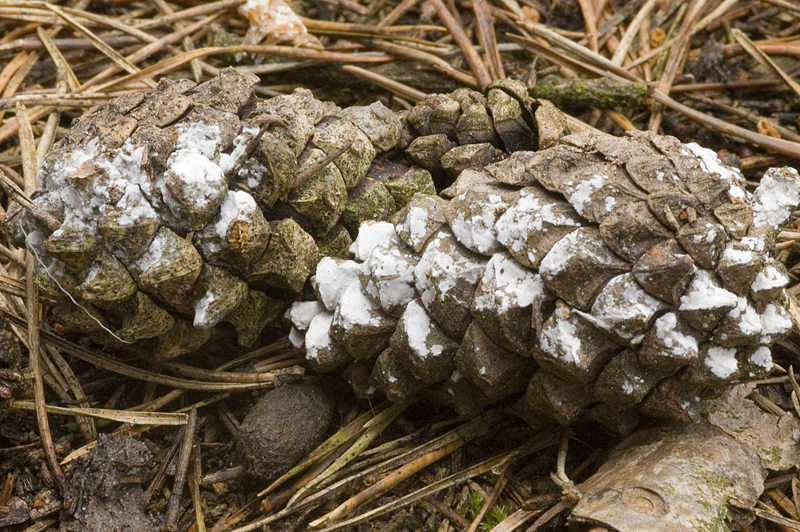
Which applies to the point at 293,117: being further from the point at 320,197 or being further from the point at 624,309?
the point at 624,309

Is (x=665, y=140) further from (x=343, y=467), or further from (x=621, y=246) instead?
(x=343, y=467)

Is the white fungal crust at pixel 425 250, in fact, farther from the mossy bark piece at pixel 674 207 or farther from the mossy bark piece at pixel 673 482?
the mossy bark piece at pixel 673 482

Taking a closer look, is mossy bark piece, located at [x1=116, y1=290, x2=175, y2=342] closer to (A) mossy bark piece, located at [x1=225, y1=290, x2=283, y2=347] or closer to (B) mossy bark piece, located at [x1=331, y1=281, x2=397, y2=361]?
(A) mossy bark piece, located at [x1=225, y1=290, x2=283, y2=347]

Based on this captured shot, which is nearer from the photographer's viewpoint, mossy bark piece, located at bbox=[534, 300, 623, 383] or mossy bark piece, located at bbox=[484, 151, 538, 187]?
mossy bark piece, located at bbox=[534, 300, 623, 383]

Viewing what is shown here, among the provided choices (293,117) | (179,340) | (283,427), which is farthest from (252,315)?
(293,117)

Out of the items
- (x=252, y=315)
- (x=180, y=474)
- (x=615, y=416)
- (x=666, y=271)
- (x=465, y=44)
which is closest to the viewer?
(x=666, y=271)

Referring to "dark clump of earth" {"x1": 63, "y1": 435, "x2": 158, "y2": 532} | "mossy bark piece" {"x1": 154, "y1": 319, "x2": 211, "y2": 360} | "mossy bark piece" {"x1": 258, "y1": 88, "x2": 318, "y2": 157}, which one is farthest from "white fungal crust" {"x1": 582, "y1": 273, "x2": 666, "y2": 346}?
"dark clump of earth" {"x1": 63, "y1": 435, "x2": 158, "y2": 532}

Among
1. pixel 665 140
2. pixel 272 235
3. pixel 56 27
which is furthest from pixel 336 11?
pixel 665 140
